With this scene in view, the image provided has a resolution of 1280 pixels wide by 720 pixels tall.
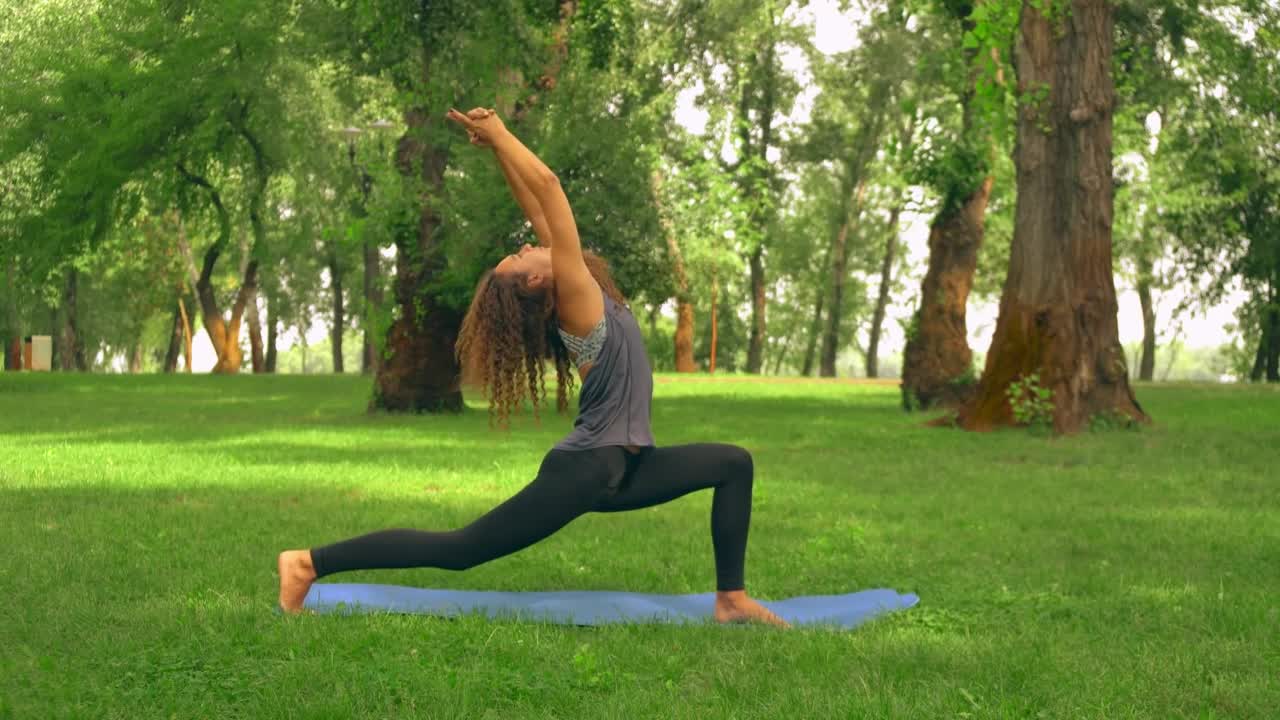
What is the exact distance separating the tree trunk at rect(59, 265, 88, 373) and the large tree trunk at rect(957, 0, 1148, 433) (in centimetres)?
3544

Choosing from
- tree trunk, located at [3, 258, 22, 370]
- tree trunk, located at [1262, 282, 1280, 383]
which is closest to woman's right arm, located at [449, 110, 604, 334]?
tree trunk, located at [3, 258, 22, 370]

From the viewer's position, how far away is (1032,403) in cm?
1856

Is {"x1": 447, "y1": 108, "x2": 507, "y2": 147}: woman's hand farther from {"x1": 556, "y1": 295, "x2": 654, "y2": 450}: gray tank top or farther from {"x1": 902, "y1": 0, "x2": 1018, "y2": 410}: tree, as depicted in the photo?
{"x1": 902, "y1": 0, "x2": 1018, "y2": 410}: tree

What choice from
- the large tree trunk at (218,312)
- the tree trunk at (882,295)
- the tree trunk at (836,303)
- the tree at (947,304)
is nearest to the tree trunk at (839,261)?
the tree trunk at (836,303)

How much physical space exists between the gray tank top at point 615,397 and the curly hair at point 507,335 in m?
0.21

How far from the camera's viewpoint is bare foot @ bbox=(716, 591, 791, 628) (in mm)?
6605

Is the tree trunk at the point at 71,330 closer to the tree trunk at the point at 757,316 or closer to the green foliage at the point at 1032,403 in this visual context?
the tree trunk at the point at 757,316

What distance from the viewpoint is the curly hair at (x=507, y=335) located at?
250 inches

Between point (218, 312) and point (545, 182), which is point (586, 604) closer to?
point (545, 182)

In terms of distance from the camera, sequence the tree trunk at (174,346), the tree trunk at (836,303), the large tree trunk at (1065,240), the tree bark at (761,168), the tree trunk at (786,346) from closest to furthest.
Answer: the large tree trunk at (1065,240), the tree bark at (761,168), the tree trunk at (836,303), the tree trunk at (174,346), the tree trunk at (786,346)

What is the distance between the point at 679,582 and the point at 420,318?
15.8 m

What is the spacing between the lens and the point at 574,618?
6.73m

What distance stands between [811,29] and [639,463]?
45.6 metres

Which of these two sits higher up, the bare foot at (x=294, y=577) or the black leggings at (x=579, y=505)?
the black leggings at (x=579, y=505)
